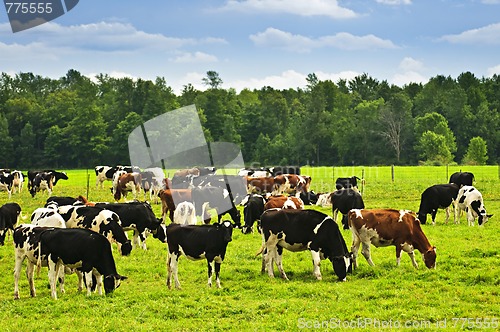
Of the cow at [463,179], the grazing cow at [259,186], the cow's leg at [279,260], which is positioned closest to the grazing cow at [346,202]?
the cow's leg at [279,260]

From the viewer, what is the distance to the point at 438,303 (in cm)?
1144

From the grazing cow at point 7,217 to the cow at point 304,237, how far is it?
397 inches

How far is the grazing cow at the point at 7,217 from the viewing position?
19828 mm

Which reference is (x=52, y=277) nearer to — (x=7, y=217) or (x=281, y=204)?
(x=7, y=217)

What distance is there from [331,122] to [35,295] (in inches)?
3659

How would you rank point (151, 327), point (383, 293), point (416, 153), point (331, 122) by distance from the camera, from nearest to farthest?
point (151, 327) < point (383, 293) < point (416, 153) < point (331, 122)

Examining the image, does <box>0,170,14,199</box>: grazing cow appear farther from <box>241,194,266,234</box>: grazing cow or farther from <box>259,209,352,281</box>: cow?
<box>259,209,352,281</box>: cow

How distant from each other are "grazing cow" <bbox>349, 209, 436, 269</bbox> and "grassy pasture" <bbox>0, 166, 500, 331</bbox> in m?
0.52

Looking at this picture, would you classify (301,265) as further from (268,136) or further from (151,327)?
(268,136)

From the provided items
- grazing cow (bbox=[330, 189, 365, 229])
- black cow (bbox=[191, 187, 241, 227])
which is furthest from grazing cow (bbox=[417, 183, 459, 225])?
black cow (bbox=[191, 187, 241, 227])

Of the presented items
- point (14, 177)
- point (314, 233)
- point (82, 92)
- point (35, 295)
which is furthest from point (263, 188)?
point (82, 92)

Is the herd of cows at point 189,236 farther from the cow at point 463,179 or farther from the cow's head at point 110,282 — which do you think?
the cow at point 463,179

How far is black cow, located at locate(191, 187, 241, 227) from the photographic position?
78.5 feet

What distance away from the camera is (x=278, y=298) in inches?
486
